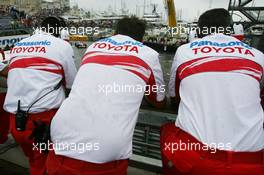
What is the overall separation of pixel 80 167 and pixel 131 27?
1.08 meters

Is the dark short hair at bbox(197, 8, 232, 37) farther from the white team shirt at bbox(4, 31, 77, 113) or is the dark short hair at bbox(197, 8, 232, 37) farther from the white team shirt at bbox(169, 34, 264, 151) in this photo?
the white team shirt at bbox(4, 31, 77, 113)

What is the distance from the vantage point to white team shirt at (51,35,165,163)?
6.61 feet

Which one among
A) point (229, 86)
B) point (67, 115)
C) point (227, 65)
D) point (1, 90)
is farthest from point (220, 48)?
point (1, 90)

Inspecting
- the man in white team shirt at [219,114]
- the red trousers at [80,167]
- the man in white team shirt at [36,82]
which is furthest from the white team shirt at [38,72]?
the man in white team shirt at [219,114]

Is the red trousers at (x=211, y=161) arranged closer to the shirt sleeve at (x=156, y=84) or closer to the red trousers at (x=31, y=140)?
the shirt sleeve at (x=156, y=84)

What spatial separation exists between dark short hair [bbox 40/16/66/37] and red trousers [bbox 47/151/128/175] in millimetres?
1244

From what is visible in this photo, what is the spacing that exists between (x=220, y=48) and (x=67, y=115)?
109 cm

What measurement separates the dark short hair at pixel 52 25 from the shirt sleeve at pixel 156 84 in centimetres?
108

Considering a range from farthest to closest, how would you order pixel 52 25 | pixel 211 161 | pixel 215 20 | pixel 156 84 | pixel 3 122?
pixel 3 122 → pixel 52 25 → pixel 156 84 → pixel 215 20 → pixel 211 161

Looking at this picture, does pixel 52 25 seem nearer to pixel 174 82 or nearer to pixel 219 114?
pixel 174 82

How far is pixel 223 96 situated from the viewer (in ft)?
6.51

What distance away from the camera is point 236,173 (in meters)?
1.89

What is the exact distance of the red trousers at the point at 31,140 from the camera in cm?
265

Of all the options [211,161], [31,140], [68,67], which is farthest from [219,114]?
[31,140]
